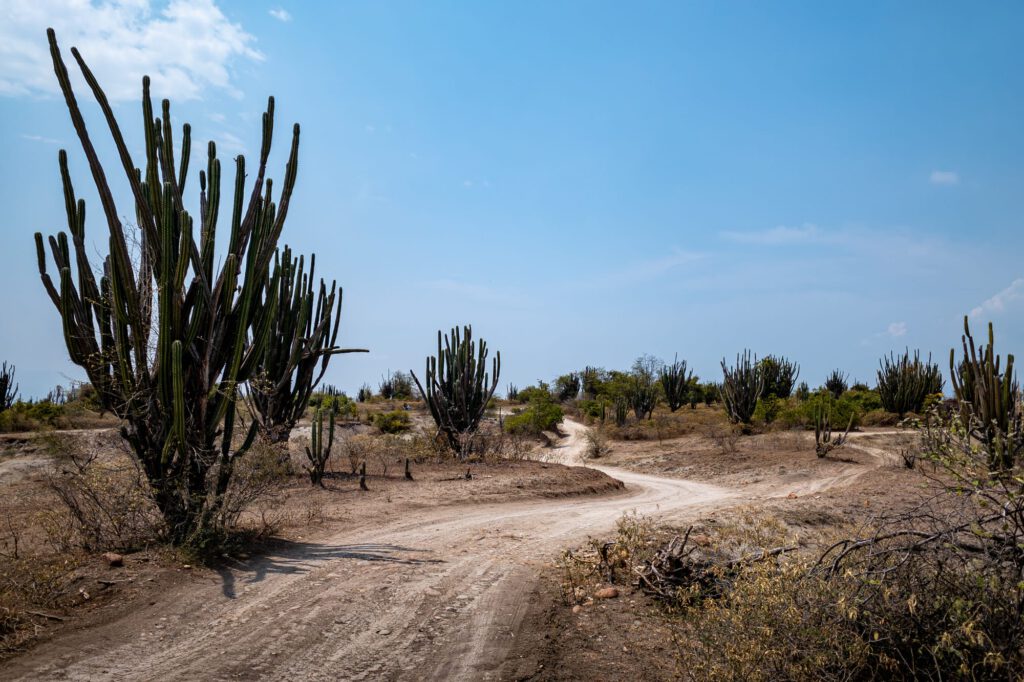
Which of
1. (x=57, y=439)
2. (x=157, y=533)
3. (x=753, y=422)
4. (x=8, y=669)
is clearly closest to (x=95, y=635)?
(x=8, y=669)

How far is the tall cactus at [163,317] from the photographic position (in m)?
7.31

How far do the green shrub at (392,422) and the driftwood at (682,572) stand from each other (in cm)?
2384

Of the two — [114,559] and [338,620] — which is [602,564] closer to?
[338,620]

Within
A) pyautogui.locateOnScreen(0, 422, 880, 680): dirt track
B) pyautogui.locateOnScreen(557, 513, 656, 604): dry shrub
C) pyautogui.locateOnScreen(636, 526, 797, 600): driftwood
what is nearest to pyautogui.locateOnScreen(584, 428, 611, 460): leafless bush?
pyautogui.locateOnScreen(0, 422, 880, 680): dirt track

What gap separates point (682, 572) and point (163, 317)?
18.6ft

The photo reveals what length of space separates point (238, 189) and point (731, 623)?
668 centimetres

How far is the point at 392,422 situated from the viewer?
3089 cm

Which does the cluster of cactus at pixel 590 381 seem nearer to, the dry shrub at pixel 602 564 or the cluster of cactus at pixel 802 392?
the cluster of cactus at pixel 802 392

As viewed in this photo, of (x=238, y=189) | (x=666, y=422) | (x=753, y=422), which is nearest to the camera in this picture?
(x=238, y=189)

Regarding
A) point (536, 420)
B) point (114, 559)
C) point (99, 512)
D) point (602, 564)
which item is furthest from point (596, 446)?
point (114, 559)

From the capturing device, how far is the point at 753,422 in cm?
2806

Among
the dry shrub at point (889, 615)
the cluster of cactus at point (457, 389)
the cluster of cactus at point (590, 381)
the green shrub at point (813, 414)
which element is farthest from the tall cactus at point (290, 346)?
the cluster of cactus at point (590, 381)

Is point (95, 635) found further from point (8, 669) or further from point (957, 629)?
point (957, 629)

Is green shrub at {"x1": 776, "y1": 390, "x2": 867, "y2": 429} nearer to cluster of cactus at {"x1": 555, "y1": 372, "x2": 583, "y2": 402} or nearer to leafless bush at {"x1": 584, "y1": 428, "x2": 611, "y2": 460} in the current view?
leafless bush at {"x1": 584, "y1": 428, "x2": 611, "y2": 460}
